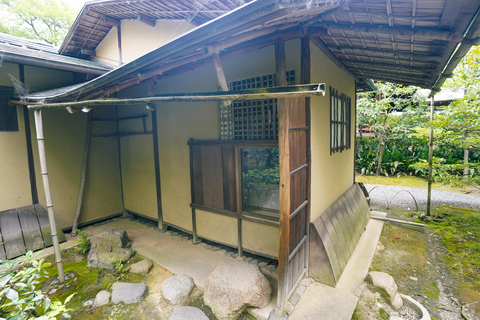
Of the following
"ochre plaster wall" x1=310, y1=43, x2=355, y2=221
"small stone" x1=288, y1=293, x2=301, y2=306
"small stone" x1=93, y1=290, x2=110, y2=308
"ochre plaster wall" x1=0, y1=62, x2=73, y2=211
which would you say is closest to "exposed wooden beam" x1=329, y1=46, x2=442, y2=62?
"ochre plaster wall" x1=310, y1=43, x2=355, y2=221

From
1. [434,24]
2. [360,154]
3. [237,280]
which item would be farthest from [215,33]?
[360,154]

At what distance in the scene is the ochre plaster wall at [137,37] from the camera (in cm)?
587

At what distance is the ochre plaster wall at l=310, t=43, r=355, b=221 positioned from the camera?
374 centimetres

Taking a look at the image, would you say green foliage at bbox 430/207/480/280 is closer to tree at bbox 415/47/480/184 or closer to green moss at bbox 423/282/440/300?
green moss at bbox 423/282/440/300

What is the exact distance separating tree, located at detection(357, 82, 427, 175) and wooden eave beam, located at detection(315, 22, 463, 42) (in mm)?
9820

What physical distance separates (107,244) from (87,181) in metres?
2.34

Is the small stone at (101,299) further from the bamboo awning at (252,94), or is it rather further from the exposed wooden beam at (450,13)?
the exposed wooden beam at (450,13)

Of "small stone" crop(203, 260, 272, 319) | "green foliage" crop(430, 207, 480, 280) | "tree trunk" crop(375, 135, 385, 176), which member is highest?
"tree trunk" crop(375, 135, 385, 176)

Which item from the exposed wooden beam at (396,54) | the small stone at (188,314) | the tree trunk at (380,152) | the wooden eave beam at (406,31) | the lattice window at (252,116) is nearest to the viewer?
the wooden eave beam at (406,31)

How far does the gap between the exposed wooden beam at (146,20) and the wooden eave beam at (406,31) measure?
5029 mm

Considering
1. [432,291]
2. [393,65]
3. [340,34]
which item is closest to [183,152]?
[340,34]

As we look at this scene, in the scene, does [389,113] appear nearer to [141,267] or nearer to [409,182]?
[409,182]

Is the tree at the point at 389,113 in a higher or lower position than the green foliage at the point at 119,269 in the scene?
higher

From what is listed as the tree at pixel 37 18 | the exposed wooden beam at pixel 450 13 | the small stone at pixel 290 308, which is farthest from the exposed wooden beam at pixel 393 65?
the tree at pixel 37 18
